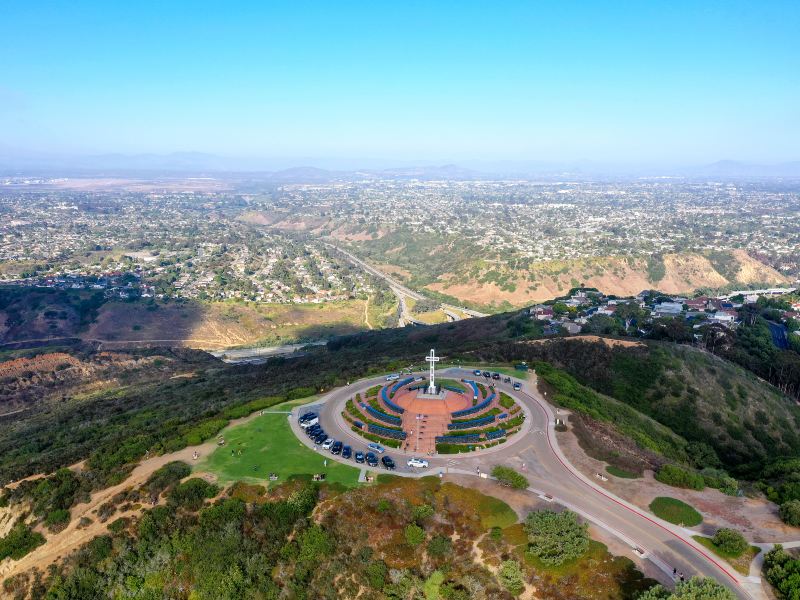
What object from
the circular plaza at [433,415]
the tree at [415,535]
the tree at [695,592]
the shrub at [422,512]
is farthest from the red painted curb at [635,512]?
the tree at [415,535]

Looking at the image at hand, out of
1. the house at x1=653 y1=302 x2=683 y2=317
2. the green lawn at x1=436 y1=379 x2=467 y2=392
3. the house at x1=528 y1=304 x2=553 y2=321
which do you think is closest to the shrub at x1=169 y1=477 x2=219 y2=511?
the green lawn at x1=436 y1=379 x2=467 y2=392

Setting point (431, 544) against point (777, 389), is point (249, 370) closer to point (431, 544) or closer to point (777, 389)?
point (431, 544)

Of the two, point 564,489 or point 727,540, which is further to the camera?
point 564,489

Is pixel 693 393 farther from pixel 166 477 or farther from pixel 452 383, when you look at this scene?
pixel 166 477

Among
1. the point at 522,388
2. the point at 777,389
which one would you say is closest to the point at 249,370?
the point at 522,388

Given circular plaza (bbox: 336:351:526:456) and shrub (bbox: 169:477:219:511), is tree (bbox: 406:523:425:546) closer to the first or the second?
circular plaza (bbox: 336:351:526:456)
